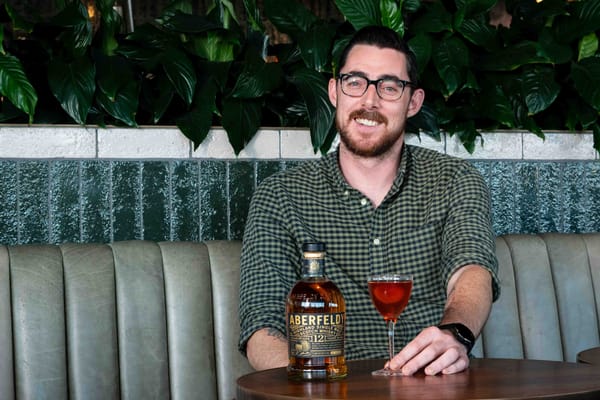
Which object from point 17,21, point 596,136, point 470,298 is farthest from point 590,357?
point 17,21

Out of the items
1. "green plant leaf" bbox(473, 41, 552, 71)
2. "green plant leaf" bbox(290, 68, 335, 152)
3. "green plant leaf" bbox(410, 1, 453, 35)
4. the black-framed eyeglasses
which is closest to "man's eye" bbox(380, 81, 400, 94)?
the black-framed eyeglasses

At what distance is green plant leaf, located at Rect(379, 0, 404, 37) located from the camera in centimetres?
292

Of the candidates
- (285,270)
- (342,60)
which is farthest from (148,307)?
(342,60)

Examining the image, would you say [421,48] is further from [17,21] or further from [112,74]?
[17,21]

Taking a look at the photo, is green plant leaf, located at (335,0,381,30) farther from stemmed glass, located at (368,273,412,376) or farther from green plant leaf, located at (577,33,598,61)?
stemmed glass, located at (368,273,412,376)

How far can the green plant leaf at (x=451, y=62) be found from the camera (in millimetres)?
2934

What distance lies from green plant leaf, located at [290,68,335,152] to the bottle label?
1.40 metres

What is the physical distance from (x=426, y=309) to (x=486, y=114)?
1004 millimetres

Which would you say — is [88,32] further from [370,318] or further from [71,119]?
[370,318]

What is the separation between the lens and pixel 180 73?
8.78ft

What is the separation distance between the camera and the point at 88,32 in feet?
8.84

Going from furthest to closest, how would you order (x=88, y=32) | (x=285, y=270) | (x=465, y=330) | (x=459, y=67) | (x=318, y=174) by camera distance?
(x=459, y=67) → (x=88, y=32) → (x=318, y=174) → (x=285, y=270) → (x=465, y=330)

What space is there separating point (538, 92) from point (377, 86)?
99 centimetres

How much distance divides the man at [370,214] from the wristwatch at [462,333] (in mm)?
391
